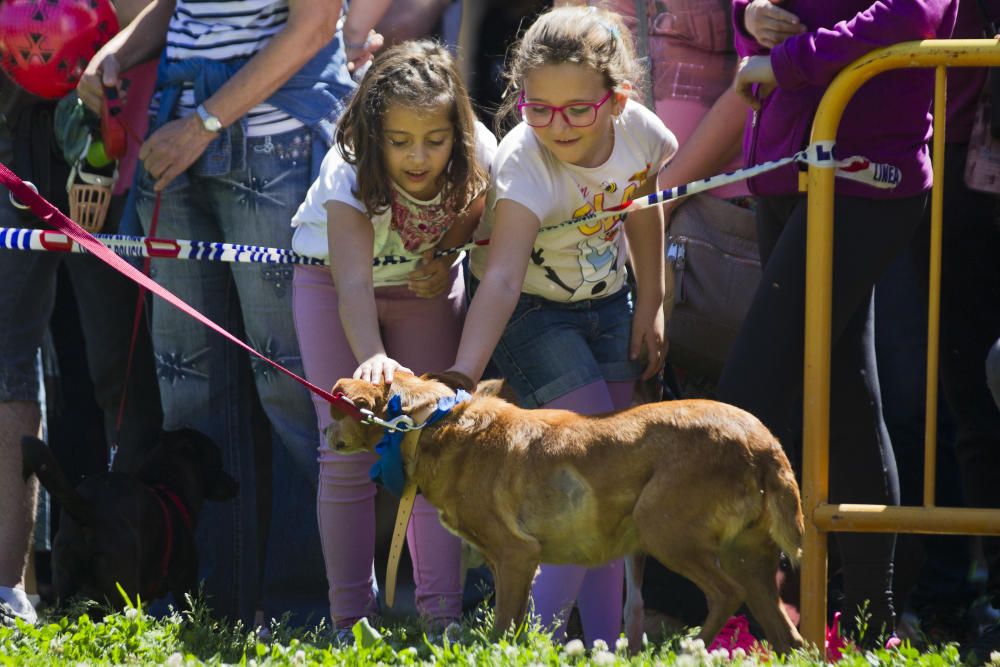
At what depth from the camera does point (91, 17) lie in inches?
204

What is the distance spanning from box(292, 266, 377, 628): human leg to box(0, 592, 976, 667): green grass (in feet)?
0.58

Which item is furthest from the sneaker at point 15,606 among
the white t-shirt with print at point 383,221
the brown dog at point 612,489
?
the brown dog at point 612,489

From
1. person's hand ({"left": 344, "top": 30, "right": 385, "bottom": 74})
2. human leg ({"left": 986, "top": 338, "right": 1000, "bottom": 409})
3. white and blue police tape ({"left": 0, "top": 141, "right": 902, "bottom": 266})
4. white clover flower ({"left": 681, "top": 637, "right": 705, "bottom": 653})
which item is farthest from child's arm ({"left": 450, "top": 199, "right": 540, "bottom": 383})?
person's hand ({"left": 344, "top": 30, "right": 385, "bottom": 74})

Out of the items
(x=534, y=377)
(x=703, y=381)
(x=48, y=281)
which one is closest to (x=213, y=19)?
(x=48, y=281)

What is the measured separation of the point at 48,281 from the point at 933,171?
321 centimetres

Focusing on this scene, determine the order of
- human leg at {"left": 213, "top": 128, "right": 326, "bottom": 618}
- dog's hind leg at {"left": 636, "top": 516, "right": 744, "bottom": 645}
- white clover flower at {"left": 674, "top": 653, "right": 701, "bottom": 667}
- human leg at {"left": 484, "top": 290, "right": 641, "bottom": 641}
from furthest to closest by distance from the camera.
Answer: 1. human leg at {"left": 213, "top": 128, "right": 326, "bottom": 618}
2. human leg at {"left": 484, "top": 290, "right": 641, "bottom": 641}
3. dog's hind leg at {"left": 636, "top": 516, "right": 744, "bottom": 645}
4. white clover flower at {"left": 674, "top": 653, "right": 701, "bottom": 667}

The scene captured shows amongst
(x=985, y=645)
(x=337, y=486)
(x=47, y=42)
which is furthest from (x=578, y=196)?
(x=47, y=42)

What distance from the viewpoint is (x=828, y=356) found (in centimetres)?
368

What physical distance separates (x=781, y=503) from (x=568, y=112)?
1.30 m

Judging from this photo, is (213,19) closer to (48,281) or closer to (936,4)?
(48,281)

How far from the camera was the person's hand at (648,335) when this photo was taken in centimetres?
441

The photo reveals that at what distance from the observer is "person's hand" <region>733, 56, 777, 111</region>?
12.8ft

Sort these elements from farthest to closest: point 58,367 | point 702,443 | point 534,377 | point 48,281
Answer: point 58,367 → point 48,281 → point 534,377 → point 702,443

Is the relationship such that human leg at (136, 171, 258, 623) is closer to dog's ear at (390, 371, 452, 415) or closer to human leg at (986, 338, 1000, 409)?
dog's ear at (390, 371, 452, 415)
